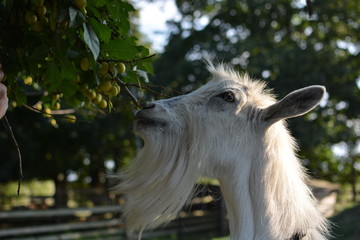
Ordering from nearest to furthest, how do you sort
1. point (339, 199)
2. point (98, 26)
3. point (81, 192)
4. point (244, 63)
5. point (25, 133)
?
point (98, 26)
point (244, 63)
point (25, 133)
point (81, 192)
point (339, 199)

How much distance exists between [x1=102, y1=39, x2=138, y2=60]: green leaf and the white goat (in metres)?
0.48

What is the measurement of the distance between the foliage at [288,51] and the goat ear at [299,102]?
1046 centimetres

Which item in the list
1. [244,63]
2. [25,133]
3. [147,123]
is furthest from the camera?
[25,133]

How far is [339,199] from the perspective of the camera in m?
24.8

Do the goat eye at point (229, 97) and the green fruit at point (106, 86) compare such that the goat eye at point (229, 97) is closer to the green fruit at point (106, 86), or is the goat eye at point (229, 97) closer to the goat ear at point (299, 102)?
the goat ear at point (299, 102)

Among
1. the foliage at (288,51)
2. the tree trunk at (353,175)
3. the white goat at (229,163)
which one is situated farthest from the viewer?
the tree trunk at (353,175)

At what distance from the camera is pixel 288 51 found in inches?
590

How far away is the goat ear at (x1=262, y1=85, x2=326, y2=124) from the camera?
248cm

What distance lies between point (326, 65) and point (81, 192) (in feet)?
38.5

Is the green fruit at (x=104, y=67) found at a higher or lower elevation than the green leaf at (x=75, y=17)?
higher

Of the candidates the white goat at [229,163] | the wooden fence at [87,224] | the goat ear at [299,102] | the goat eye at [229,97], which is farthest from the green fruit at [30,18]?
the wooden fence at [87,224]

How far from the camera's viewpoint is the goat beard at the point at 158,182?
2.64 m

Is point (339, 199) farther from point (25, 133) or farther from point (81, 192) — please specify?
point (25, 133)

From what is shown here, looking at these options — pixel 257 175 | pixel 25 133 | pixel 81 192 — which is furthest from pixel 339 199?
pixel 257 175
